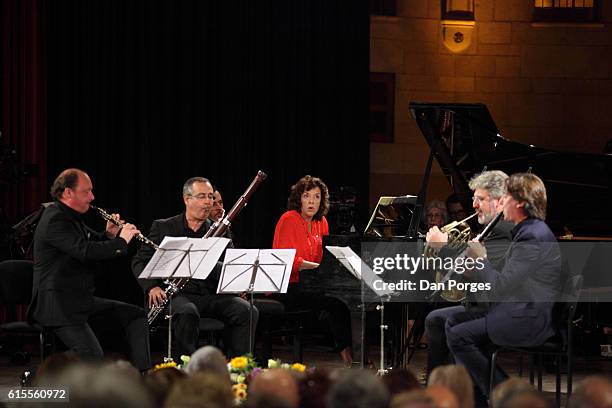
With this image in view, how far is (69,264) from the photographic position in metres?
5.41

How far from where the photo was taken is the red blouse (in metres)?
6.62

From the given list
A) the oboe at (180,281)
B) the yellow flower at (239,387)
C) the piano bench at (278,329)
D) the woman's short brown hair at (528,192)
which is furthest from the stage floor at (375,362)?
the yellow flower at (239,387)

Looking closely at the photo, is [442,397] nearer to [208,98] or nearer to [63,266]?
[63,266]

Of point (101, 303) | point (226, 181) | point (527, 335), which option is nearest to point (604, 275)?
point (527, 335)

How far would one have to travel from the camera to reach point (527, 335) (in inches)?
193

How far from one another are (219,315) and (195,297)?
0.19 metres

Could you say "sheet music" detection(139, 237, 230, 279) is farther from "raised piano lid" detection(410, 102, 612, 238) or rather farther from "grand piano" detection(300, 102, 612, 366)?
"raised piano lid" detection(410, 102, 612, 238)

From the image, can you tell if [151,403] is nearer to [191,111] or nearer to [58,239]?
[58,239]

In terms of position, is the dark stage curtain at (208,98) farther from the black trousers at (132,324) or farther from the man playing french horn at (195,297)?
the black trousers at (132,324)

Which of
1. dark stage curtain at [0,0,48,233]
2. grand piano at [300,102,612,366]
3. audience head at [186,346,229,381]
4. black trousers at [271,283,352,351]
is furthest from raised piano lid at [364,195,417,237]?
audience head at [186,346,229,381]

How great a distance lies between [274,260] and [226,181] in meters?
2.84

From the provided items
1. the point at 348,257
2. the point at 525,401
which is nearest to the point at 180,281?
the point at 348,257

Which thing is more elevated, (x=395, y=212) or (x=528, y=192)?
(x=528, y=192)

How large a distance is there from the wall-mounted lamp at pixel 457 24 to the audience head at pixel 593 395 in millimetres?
8367
